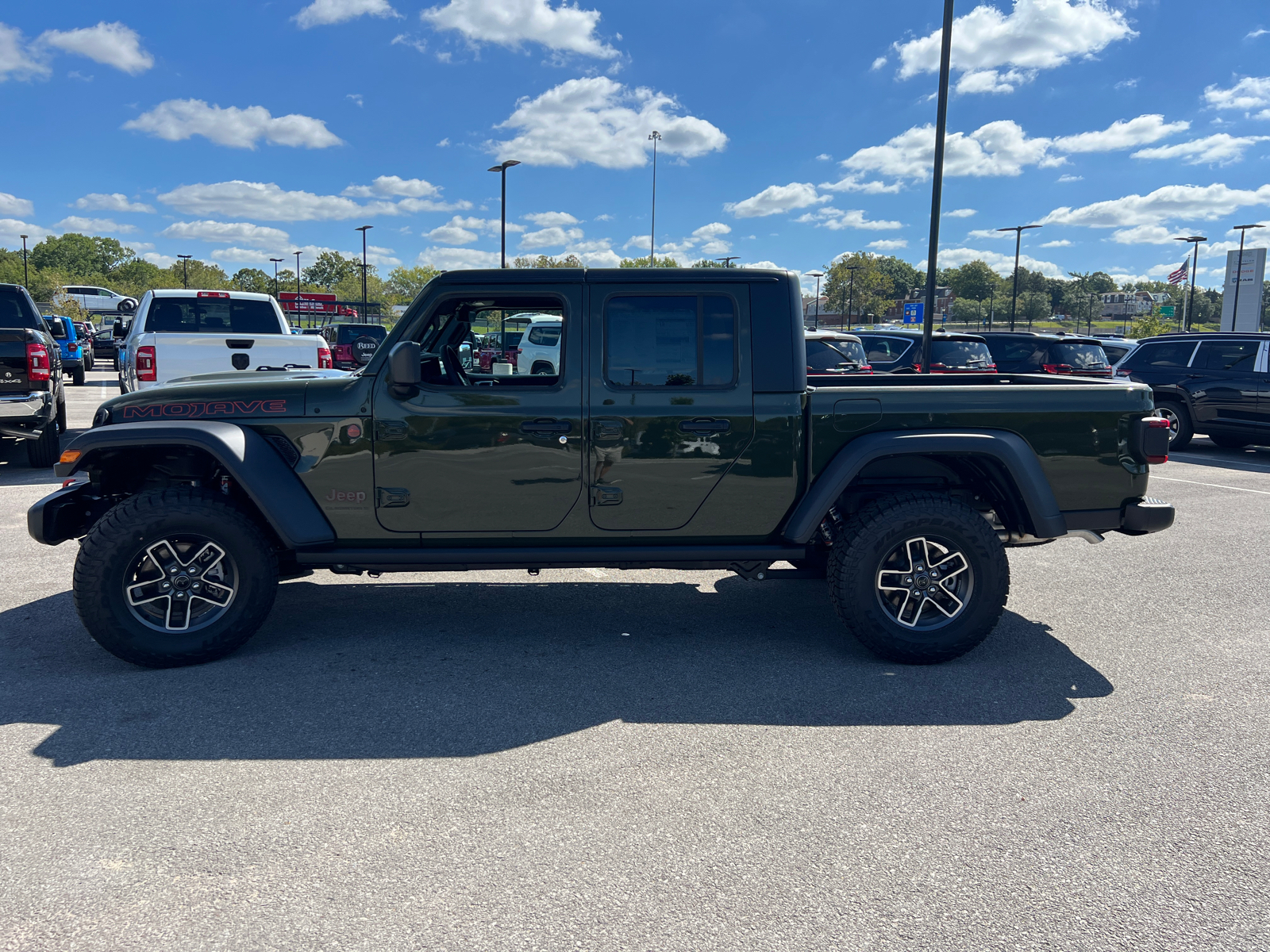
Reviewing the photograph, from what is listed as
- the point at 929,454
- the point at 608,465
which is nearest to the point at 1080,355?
the point at 929,454

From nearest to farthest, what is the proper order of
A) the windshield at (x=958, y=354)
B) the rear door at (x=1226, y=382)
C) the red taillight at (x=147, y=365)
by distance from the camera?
the red taillight at (x=147, y=365)
the rear door at (x=1226, y=382)
the windshield at (x=958, y=354)

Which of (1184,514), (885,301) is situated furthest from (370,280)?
(1184,514)

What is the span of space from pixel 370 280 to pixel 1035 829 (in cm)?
12144

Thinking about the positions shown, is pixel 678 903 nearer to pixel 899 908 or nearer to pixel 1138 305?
pixel 899 908

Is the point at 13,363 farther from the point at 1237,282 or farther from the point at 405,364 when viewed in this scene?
the point at 1237,282

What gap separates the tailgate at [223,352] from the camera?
9.55m

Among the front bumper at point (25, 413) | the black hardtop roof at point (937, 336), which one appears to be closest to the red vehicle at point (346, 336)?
the black hardtop roof at point (937, 336)

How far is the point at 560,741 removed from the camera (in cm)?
366

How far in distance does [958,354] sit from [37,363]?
1198 cm

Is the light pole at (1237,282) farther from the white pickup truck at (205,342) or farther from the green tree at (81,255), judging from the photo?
the green tree at (81,255)

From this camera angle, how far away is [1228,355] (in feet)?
43.7

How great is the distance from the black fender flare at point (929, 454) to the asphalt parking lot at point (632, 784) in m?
0.74

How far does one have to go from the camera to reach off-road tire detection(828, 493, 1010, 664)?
4.48 metres

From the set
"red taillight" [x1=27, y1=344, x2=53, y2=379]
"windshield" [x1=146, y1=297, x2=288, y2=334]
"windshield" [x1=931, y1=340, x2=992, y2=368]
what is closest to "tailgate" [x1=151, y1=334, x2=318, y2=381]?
"red taillight" [x1=27, y1=344, x2=53, y2=379]
